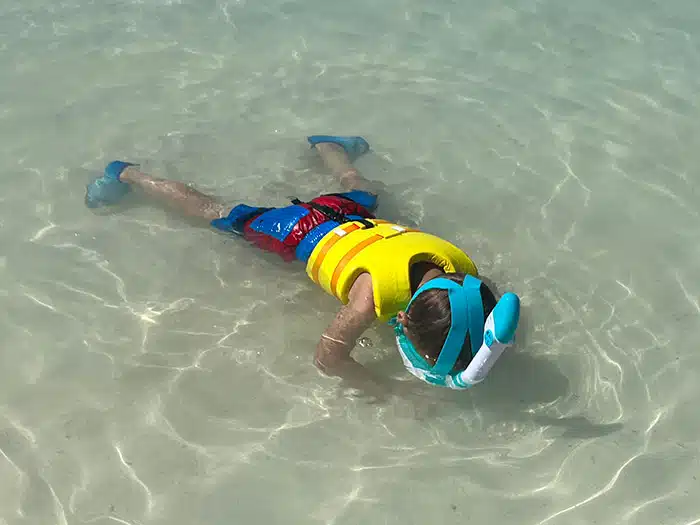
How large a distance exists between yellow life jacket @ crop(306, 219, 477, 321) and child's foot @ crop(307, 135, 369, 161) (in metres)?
1.32

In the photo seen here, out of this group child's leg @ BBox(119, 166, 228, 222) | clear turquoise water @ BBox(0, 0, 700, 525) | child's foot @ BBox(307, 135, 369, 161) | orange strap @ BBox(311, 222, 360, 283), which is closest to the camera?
clear turquoise water @ BBox(0, 0, 700, 525)

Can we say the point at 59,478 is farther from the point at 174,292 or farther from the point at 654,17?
the point at 654,17

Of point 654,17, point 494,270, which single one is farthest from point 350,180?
point 654,17

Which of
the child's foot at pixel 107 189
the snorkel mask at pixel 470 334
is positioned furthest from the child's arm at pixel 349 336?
the child's foot at pixel 107 189

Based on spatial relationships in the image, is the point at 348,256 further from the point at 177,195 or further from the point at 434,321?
the point at 177,195

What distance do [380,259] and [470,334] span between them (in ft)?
2.62

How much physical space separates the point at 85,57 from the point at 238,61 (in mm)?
1428

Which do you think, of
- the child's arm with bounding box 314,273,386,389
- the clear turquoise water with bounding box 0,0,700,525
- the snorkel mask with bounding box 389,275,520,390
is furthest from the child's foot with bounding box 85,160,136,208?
the snorkel mask with bounding box 389,275,520,390

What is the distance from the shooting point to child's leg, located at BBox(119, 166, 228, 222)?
5113 mm

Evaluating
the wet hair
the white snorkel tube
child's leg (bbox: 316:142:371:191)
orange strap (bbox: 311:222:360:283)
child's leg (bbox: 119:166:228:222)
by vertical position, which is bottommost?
child's leg (bbox: 119:166:228:222)

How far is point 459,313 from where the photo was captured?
10.8 feet

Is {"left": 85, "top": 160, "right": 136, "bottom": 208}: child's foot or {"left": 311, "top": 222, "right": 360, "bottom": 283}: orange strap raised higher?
{"left": 311, "top": 222, "right": 360, "bottom": 283}: orange strap

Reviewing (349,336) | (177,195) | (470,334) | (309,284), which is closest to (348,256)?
(349,336)

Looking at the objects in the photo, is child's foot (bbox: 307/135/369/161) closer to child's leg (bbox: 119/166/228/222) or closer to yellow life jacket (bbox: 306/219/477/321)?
child's leg (bbox: 119/166/228/222)
